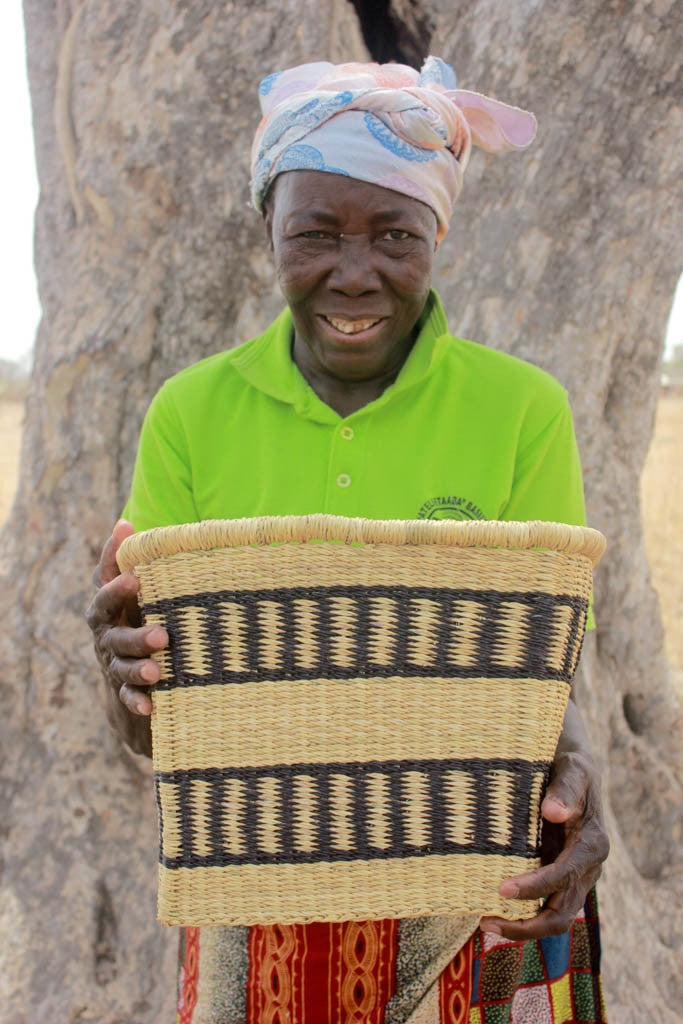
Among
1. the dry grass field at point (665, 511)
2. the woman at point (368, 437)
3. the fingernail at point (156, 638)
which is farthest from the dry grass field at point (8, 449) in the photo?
the fingernail at point (156, 638)

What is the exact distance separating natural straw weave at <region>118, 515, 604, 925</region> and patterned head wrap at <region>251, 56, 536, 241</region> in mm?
676

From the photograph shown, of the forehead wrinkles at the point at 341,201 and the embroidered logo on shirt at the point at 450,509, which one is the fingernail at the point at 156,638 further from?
the forehead wrinkles at the point at 341,201

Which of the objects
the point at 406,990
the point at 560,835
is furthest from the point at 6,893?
the point at 560,835

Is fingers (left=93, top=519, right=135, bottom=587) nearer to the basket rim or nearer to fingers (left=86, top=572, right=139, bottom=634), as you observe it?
fingers (left=86, top=572, right=139, bottom=634)

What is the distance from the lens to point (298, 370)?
65.8 inches

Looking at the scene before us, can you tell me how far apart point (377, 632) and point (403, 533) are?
153 mm

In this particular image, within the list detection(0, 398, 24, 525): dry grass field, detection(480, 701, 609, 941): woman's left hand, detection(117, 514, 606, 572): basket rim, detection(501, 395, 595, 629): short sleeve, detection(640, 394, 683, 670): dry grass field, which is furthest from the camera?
detection(0, 398, 24, 525): dry grass field

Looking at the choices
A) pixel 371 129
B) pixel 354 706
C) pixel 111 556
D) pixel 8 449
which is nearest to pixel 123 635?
pixel 111 556

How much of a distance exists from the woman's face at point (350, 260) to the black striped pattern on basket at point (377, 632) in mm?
532

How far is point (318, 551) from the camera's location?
121cm

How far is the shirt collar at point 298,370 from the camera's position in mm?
1604

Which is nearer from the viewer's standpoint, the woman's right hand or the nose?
the woman's right hand

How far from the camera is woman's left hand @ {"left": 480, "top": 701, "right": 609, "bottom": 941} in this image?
4.21ft

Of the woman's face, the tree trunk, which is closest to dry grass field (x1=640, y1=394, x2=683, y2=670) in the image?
the tree trunk
